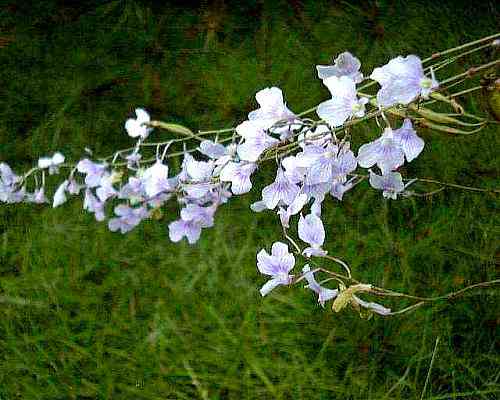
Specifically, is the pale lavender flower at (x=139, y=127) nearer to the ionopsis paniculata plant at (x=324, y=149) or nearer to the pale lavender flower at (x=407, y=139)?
the ionopsis paniculata plant at (x=324, y=149)

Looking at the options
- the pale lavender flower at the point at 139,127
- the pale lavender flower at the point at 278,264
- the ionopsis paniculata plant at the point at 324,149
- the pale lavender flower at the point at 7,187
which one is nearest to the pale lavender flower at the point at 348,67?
the ionopsis paniculata plant at the point at 324,149

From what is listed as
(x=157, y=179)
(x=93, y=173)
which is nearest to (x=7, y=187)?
(x=93, y=173)

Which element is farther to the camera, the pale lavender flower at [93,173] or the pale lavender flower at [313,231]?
the pale lavender flower at [93,173]

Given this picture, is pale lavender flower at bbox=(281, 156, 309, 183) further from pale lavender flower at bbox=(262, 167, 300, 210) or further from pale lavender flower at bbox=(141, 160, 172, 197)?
pale lavender flower at bbox=(141, 160, 172, 197)

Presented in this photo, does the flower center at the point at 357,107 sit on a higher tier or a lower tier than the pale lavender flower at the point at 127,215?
higher

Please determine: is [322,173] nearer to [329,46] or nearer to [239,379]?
[239,379]

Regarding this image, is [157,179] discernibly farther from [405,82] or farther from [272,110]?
[405,82]

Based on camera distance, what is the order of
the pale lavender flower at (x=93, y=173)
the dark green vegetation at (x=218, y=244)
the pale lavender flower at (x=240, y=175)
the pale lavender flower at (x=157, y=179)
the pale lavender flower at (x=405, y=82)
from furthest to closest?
the dark green vegetation at (x=218, y=244)
the pale lavender flower at (x=93, y=173)
the pale lavender flower at (x=157, y=179)
the pale lavender flower at (x=240, y=175)
the pale lavender flower at (x=405, y=82)
